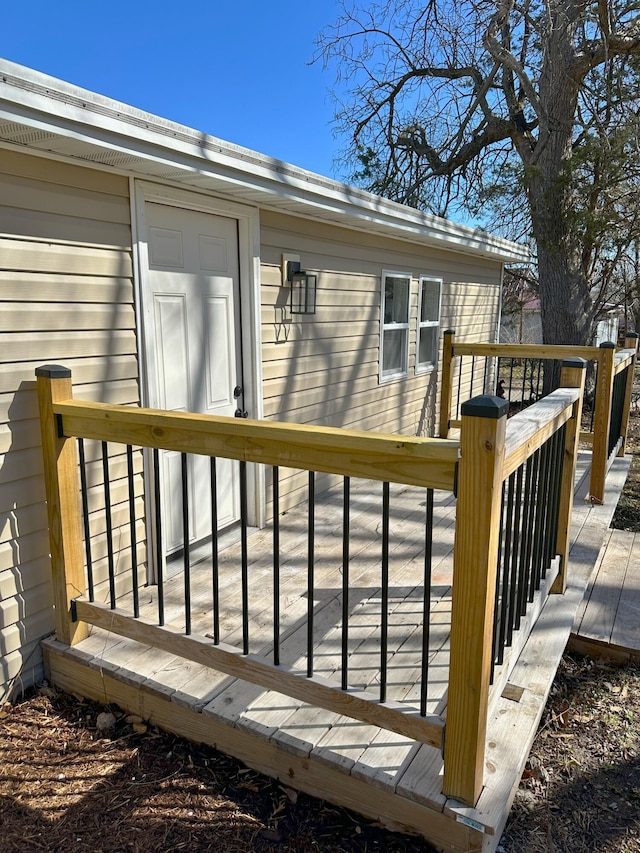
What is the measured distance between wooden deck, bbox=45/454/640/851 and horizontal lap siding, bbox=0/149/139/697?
0.99 feet

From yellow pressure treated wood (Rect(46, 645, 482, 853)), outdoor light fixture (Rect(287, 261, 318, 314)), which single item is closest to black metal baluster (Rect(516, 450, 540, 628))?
yellow pressure treated wood (Rect(46, 645, 482, 853))

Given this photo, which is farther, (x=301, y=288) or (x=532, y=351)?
(x=532, y=351)

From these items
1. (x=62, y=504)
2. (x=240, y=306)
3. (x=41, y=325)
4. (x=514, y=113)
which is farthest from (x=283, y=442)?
(x=514, y=113)

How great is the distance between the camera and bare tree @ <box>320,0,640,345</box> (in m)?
7.94

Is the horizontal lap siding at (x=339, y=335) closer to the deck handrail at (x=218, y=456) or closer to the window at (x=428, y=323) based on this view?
the window at (x=428, y=323)

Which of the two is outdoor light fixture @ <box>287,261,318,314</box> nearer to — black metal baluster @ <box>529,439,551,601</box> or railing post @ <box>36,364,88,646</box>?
railing post @ <box>36,364,88,646</box>

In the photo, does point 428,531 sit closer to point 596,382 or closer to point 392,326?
point 596,382

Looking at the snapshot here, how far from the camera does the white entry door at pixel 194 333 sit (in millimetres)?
3158

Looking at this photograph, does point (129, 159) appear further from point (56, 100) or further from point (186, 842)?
point (186, 842)

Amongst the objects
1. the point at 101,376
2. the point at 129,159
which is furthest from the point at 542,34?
the point at 101,376

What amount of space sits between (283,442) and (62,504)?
118cm

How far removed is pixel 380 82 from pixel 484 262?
5240 mm

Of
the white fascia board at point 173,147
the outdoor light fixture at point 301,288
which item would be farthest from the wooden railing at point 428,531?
the outdoor light fixture at point 301,288

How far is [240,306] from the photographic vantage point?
12.4 ft
